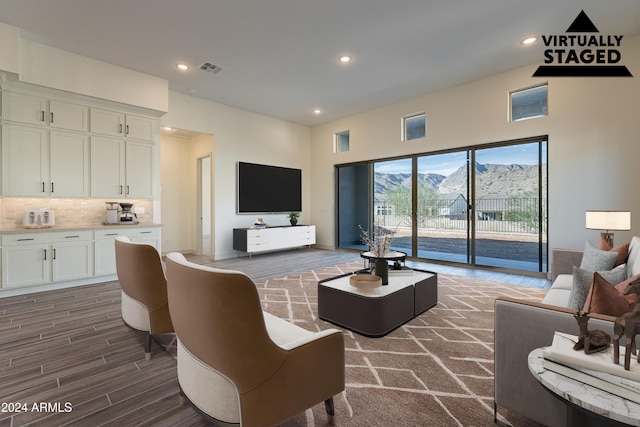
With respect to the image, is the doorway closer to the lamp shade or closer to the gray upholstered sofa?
the gray upholstered sofa

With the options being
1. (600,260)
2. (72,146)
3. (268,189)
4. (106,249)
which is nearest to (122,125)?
(72,146)

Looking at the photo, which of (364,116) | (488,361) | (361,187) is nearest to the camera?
(488,361)

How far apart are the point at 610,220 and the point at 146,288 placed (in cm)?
462

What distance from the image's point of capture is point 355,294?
2619 mm

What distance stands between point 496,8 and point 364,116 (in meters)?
3.91

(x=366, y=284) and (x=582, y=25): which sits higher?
(x=582, y=25)

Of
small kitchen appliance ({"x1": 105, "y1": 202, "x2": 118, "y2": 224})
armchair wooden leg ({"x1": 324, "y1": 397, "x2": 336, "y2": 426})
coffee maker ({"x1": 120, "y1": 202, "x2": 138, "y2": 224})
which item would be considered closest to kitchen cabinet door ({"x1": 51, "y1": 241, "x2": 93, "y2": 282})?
small kitchen appliance ({"x1": 105, "y1": 202, "x2": 118, "y2": 224})

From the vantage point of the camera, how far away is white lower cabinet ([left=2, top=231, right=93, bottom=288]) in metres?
3.77

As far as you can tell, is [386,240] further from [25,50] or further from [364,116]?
[25,50]

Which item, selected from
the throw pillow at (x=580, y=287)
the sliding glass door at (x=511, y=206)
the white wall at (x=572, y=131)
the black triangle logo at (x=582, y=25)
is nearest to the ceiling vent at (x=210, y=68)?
the white wall at (x=572, y=131)

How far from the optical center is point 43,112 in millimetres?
4160

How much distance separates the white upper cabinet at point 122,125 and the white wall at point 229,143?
0.58 metres

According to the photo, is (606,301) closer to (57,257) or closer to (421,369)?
(421,369)

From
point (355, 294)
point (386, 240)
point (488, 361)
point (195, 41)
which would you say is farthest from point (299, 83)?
point (488, 361)
